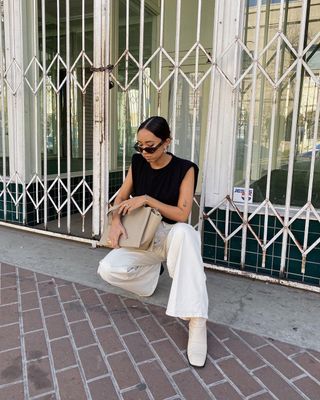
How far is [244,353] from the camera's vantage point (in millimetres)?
1976

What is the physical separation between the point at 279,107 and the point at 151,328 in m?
1.96

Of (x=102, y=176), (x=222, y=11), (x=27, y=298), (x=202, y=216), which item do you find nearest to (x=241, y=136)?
(x=202, y=216)

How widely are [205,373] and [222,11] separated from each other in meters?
2.53

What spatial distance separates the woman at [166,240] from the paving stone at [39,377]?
0.62 m

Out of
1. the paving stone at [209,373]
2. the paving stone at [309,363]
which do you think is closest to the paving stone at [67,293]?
the paving stone at [209,373]

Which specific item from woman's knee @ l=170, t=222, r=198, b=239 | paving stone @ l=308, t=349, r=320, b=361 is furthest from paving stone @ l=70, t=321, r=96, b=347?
paving stone @ l=308, t=349, r=320, b=361

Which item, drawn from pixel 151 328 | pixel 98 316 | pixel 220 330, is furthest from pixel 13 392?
pixel 220 330

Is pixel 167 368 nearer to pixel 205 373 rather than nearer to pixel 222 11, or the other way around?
pixel 205 373

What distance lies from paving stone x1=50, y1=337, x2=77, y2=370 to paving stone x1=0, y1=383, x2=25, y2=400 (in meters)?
0.20

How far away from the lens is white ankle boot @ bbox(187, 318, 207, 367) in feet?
6.10

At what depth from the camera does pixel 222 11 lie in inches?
110

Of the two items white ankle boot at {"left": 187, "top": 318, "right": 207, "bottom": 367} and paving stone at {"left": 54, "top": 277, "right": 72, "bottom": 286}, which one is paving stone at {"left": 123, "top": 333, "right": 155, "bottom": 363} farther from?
paving stone at {"left": 54, "top": 277, "right": 72, "bottom": 286}

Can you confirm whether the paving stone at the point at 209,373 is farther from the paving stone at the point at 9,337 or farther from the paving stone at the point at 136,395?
the paving stone at the point at 9,337

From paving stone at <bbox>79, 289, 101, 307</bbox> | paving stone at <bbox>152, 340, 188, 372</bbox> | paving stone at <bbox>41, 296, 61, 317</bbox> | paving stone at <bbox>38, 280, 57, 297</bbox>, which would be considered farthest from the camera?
paving stone at <bbox>38, 280, 57, 297</bbox>
